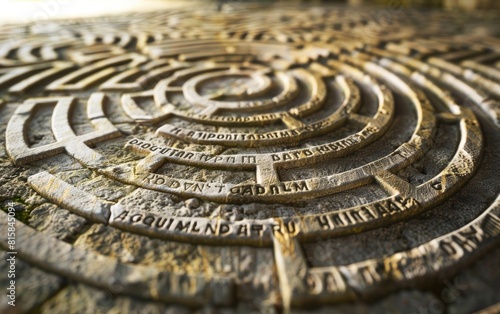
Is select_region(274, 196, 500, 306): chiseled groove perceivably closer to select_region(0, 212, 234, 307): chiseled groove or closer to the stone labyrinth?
the stone labyrinth

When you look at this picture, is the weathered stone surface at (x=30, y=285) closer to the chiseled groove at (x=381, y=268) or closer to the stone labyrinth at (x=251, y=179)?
the stone labyrinth at (x=251, y=179)

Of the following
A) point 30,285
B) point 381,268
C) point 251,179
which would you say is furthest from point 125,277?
point 381,268

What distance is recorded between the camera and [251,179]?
2.50 m

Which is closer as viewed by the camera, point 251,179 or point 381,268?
point 381,268

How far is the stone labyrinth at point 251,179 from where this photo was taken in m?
1.75

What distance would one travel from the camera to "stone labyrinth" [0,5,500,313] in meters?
1.75

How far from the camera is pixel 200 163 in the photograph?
2.60 m

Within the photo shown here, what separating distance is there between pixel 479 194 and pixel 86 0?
523 inches

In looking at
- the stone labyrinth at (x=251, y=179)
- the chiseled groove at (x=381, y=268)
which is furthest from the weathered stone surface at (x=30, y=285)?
the chiseled groove at (x=381, y=268)

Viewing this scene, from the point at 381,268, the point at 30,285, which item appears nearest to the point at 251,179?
the point at 381,268

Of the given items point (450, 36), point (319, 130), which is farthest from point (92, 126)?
point (450, 36)

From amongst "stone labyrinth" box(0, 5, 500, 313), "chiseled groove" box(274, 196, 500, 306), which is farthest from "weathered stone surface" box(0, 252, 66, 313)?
"chiseled groove" box(274, 196, 500, 306)

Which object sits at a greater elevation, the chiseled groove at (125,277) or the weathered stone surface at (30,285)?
the chiseled groove at (125,277)

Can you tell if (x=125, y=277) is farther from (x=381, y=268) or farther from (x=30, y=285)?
(x=381, y=268)
